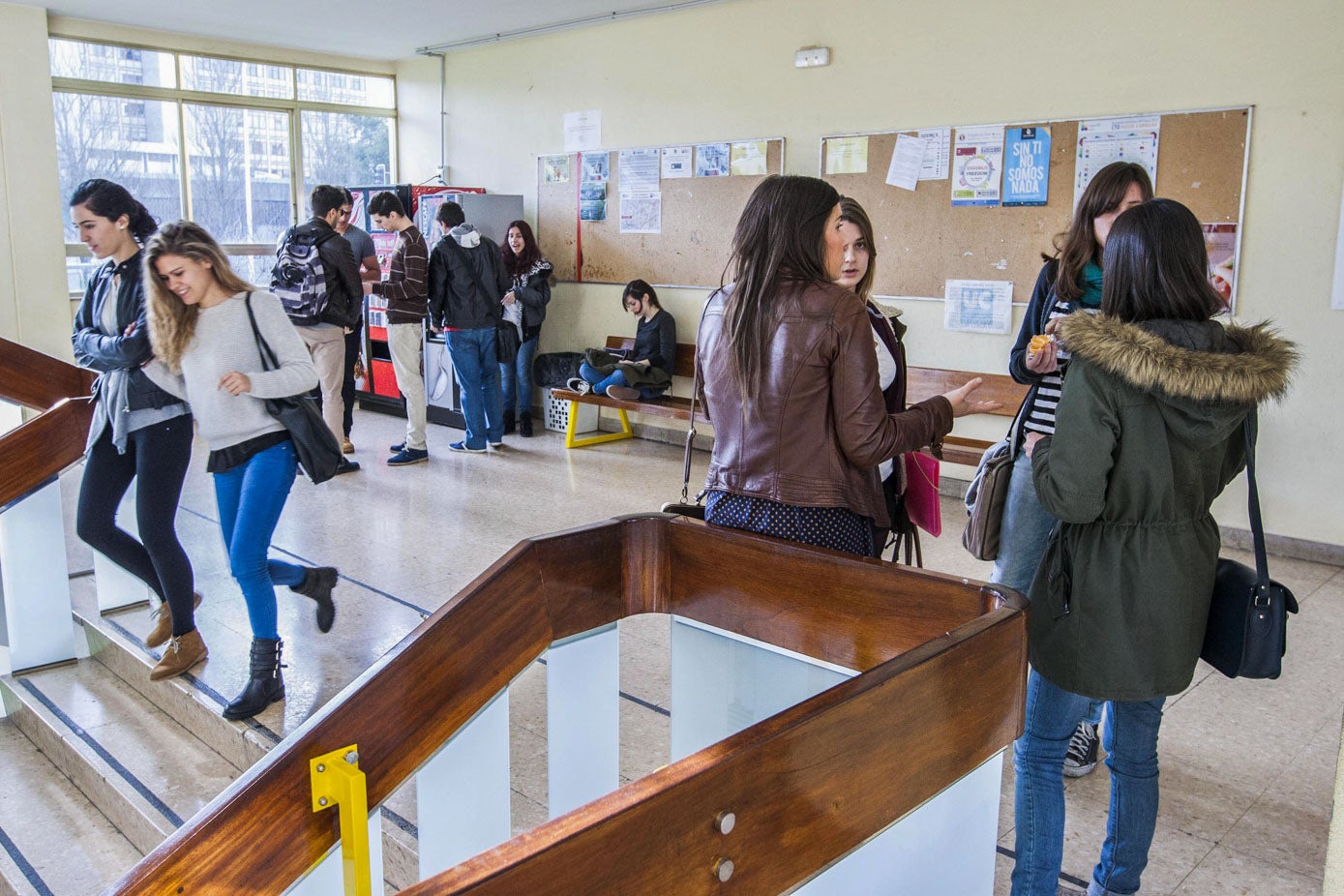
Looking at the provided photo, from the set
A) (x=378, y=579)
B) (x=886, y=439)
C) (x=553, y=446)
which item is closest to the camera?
(x=886, y=439)

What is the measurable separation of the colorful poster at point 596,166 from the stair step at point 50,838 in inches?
205

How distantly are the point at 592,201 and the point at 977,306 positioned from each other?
3.07 m

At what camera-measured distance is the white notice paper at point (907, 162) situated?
574 cm

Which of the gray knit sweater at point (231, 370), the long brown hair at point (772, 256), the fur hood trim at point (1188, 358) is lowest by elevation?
the gray knit sweater at point (231, 370)

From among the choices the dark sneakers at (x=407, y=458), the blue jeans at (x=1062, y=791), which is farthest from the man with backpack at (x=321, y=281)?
the blue jeans at (x=1062, y=791)

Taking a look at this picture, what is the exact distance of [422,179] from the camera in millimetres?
9078

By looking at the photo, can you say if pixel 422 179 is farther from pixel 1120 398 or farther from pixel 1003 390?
pixel 1120 398

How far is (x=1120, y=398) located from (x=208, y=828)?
60.7 inches

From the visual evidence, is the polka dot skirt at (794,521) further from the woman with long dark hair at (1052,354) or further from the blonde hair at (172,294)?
the blonde hair at (172,294)

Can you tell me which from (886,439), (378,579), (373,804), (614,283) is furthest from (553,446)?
(373,804)

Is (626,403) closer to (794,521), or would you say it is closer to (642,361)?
(642,361)

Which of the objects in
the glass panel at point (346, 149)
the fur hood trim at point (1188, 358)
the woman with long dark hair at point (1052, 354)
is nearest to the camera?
the fur hood trim at point (1188, 358)

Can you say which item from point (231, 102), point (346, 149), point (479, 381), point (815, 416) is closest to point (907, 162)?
point (479, 381)

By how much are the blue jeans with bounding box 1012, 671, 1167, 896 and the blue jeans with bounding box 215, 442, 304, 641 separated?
2.13 meters
